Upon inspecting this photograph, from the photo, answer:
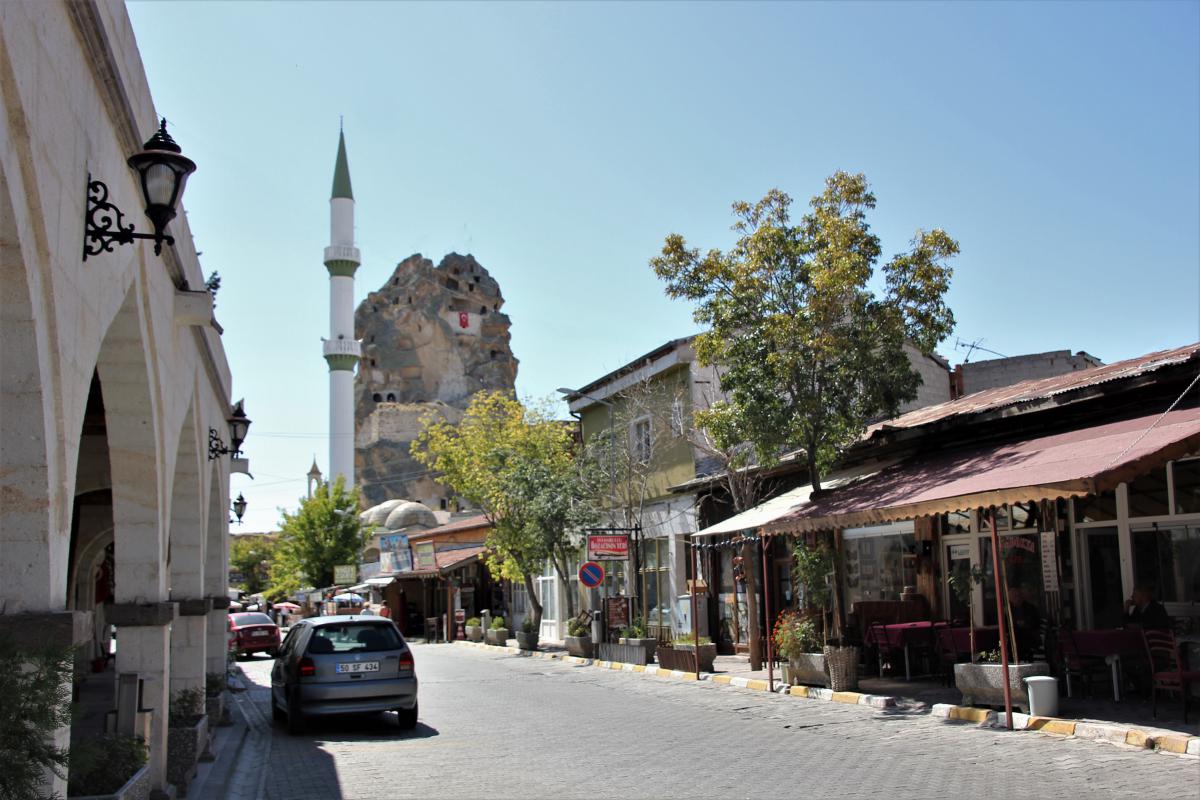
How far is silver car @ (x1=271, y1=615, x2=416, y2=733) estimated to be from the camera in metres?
13.8

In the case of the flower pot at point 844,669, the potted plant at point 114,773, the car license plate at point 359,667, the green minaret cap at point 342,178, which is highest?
the green minaret cap at point 342,178

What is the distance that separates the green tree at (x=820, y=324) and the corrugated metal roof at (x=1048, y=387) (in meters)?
1.20

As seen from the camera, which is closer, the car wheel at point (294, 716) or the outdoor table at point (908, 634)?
the car wheel at point (294, 716)

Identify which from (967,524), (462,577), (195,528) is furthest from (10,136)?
(462,577)

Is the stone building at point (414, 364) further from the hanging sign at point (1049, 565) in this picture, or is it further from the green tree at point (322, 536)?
the hanging sign at point (1049, 565)

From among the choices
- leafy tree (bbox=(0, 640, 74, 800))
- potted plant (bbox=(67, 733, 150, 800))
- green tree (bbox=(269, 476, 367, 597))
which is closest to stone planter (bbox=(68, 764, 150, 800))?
potted plant (bbox=(67, 733, 150, 800))

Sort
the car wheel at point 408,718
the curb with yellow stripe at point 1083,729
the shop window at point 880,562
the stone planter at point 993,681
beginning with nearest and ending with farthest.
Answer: the curb with yellow stripe at point 1083,729 < the stone planter at point 993,681 < the car wheel at point 408,718 < the shop window at point 880,562

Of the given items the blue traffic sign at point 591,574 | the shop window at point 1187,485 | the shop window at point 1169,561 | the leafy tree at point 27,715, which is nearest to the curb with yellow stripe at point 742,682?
the blue traffic sign at point 591,574

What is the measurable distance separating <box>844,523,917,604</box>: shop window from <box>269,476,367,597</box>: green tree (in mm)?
46978

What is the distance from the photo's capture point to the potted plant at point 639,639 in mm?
24422

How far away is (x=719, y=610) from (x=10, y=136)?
2349cm

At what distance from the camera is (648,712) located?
1527cm

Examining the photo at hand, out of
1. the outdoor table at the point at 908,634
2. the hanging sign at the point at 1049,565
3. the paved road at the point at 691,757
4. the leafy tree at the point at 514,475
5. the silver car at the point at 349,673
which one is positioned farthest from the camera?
the leafy tree at the point at 514,475

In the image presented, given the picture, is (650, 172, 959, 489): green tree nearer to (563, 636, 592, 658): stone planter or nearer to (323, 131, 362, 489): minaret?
(563, 636, 592, 658): stone planter
